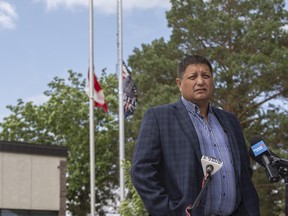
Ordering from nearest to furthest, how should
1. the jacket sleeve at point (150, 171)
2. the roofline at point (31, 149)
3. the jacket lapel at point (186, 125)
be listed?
the jacket sleeve at point (150, 171) < the jacket lapel at point (186, 125) < the roofline at point (31, 149)

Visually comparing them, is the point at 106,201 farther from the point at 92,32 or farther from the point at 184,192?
the point at 184,192

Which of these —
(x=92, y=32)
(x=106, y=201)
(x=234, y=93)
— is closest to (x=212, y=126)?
(x=92, y=32)

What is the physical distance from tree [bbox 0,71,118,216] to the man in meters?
35.1

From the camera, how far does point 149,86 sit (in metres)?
34.4

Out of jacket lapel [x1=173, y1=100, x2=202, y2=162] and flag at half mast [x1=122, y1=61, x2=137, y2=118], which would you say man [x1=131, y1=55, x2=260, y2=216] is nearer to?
jacket lapel [x1=173, y1=100, x2=202, y2=162]

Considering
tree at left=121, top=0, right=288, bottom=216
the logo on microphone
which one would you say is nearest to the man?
the logo on microphone

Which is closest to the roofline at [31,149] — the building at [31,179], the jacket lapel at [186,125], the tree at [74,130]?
the building at [31,179]

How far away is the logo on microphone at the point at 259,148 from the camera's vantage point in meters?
4.17

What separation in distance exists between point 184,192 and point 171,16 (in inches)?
1223

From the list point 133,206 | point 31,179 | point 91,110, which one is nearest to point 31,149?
point 31,179

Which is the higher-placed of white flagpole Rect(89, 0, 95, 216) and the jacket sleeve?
white flagpole Rect(89, 0, 95, 216)

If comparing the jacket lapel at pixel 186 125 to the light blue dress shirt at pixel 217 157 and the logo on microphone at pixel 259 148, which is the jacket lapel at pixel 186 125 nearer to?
the light blue dress shirt at pixel 217 157

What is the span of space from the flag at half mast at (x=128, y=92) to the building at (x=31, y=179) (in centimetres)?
280

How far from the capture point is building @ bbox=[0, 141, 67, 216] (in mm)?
25672
